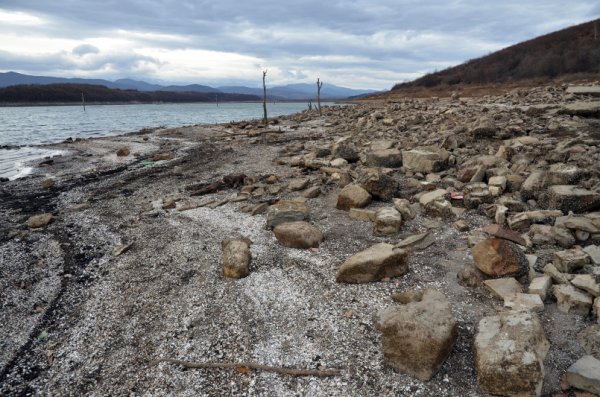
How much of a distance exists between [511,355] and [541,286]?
1.67 m

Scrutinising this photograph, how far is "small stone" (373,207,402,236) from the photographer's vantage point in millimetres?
7625

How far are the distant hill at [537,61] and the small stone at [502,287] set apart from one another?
44492 mm

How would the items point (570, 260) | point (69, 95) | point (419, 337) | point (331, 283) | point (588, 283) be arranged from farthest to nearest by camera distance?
1. point (69, 95)
2. point (331, 283)
3. point (570, 260)
4. point (588, 283)
5. point (419, 337)

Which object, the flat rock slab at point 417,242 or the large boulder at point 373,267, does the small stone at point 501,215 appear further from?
the large boulder at point 373,267

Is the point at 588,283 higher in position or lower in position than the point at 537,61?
lower

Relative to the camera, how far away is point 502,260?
5.43m

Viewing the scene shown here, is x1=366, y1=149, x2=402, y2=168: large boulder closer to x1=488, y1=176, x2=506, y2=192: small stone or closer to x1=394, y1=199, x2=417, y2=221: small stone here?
x1=488, y1=176, x2=506, y2=192: small stone

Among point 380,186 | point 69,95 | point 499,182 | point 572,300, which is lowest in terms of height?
point 572,300

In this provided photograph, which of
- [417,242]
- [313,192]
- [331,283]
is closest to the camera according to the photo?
[331,283]

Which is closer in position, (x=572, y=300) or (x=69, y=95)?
(x=572, y=300)

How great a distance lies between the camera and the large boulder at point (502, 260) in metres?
5.36

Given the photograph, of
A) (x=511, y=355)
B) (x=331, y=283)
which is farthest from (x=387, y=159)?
(x=511, y=355)

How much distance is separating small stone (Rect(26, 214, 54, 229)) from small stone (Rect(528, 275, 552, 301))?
11.2 meters

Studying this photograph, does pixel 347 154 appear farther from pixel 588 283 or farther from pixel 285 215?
pixel 588 283
